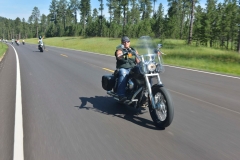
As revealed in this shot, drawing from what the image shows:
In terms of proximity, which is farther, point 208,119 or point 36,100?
point 36,100

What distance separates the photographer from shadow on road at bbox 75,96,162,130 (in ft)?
17.0

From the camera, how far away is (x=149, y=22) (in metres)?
72.9

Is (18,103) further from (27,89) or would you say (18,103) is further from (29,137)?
(29,137)

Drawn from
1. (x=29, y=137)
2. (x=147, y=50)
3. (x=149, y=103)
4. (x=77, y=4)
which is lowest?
(x=29, y=137)

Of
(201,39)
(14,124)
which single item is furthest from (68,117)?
(201,39)

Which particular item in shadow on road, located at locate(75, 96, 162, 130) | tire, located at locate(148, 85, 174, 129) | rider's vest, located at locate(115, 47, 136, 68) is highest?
rider's vest, located at locate(115, 47, 136, 68)

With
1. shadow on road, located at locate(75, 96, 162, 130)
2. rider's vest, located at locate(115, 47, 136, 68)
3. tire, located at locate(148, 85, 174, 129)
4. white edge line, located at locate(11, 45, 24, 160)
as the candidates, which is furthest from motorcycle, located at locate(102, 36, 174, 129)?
white edge line, located at locate(11, 45, 24, 160)

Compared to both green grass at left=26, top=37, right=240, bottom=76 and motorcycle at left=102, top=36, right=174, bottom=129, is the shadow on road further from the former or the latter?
green grass at left=26, top=37, right=240, bottom=76

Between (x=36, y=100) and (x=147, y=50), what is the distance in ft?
11.5

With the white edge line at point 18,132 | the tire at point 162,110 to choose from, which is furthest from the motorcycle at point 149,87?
the white edge line at point 18,132

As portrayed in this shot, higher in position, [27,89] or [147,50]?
[147,50]

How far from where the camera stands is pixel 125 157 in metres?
3.61

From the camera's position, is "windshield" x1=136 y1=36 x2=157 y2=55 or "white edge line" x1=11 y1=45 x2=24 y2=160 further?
"windshield" x1=136 y1=36 x2=157 y2=55

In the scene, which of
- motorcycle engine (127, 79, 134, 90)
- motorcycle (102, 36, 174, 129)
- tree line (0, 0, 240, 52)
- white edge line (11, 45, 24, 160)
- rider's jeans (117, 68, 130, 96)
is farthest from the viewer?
tree line (0, 0, 240, 52)
